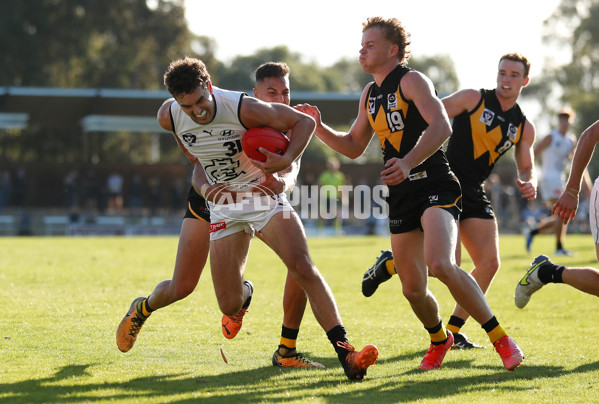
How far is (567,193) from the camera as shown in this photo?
6.19 metres

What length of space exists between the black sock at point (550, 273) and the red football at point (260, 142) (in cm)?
262

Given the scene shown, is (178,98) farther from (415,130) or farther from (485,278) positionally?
(485,278)

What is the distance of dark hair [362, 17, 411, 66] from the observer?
634 cm

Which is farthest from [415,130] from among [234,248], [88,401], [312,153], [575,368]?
[312,153]

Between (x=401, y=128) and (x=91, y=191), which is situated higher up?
(x=401, y=128)

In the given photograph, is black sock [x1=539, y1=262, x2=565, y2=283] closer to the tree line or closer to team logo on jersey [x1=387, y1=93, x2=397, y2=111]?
team logo on jersey [x1=387, y1=93, x2=397, y2=111]

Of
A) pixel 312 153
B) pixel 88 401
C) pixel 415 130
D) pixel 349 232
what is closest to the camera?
pixel 88 401

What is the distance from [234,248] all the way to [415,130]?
1647mm

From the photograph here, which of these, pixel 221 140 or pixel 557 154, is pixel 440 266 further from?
pixel 557 154

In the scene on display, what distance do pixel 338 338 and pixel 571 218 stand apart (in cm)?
198

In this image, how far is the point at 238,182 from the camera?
6406 mm

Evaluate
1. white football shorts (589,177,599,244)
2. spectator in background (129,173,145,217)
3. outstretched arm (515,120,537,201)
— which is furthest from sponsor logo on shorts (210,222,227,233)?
spectator in background (129,173,145,217)

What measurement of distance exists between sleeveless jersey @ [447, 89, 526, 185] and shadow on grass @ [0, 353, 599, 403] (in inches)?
Result: 76.4

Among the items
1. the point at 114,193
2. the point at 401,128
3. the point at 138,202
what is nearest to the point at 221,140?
the point at 401,128
